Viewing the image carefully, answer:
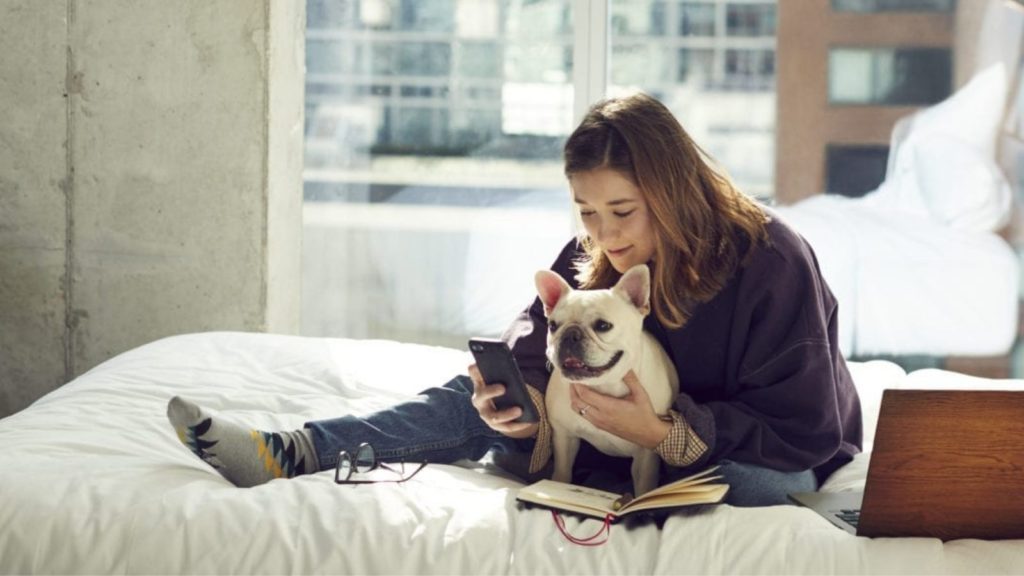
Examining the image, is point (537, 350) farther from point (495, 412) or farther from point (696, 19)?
point (696, 19)

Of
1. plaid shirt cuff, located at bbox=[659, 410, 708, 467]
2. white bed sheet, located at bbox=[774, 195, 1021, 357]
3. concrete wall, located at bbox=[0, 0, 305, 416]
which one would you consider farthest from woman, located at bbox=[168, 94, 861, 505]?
white bed sheet, located at bbox=[774, 195, 1021, 357]

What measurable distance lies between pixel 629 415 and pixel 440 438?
1.42 ft

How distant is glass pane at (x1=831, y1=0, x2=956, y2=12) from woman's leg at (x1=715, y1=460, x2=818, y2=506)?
255cm

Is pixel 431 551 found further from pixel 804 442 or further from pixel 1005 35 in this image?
pixel 1005 35

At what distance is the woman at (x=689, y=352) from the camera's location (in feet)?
6.88

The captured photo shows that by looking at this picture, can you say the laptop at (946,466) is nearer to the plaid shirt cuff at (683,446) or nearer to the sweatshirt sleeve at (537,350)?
the plaid shirt cuff at (683,446)

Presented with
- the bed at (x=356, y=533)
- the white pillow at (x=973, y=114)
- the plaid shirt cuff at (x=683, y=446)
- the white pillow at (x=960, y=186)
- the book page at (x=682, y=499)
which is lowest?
the bed at (x=356, y=533)

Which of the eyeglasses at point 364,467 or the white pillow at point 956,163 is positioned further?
the white pillow at point 956,163

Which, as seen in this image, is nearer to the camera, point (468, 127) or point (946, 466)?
point (946, 466)

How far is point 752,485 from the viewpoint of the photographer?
208 cm

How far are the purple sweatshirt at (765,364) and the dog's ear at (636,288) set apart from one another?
0.47ft

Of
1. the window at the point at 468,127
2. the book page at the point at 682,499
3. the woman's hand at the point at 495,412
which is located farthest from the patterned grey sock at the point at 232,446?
the window at the point at 468,127

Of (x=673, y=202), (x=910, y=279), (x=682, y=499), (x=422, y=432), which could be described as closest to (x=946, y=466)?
(x=682, y=499)

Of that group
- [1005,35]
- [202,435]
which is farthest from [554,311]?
[1005,35]
